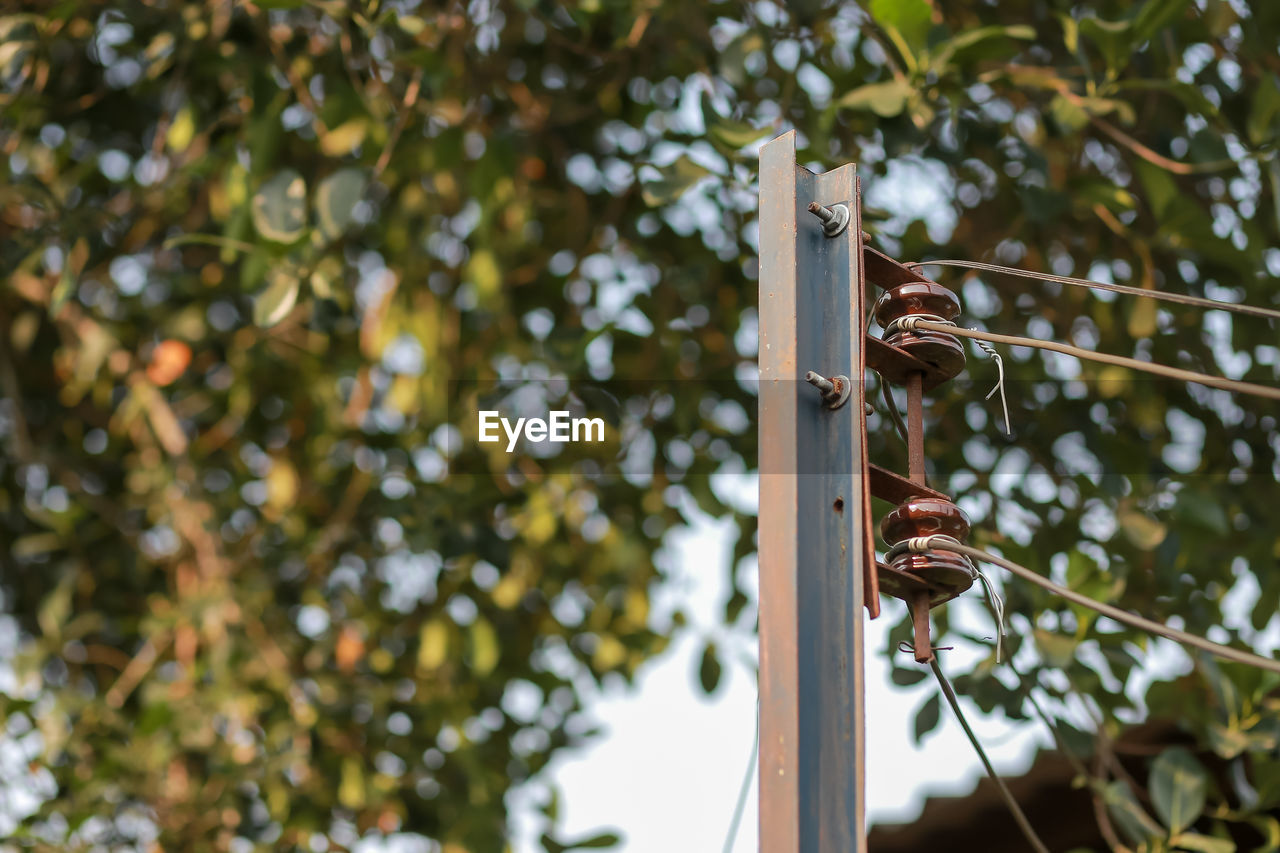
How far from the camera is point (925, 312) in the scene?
3.86ft

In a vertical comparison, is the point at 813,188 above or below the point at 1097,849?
above

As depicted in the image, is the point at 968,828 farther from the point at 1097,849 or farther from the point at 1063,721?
the point at 1063,721

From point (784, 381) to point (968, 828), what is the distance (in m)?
2.41

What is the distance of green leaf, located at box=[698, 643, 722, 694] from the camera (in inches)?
114

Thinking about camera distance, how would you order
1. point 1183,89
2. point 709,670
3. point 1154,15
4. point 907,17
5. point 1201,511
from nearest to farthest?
point 907,17, point 1154,15, point 1183,89, point 1201,511, point 709,670

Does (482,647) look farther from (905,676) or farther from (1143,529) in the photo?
(1143,529)

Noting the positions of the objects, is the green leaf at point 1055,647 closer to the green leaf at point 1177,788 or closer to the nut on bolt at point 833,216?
the green leaf at point 1177,788

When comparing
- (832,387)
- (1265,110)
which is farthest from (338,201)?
(1265,110)

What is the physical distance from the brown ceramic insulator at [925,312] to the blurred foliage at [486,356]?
56 cm

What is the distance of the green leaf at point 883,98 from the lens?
178 cm

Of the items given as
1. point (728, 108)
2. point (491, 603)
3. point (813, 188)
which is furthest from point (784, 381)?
point (491, 603)

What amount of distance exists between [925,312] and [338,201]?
3.48 feet

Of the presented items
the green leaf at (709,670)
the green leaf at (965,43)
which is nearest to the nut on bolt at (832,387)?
the green leaf at (965,43)

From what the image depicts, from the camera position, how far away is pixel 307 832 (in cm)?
266
